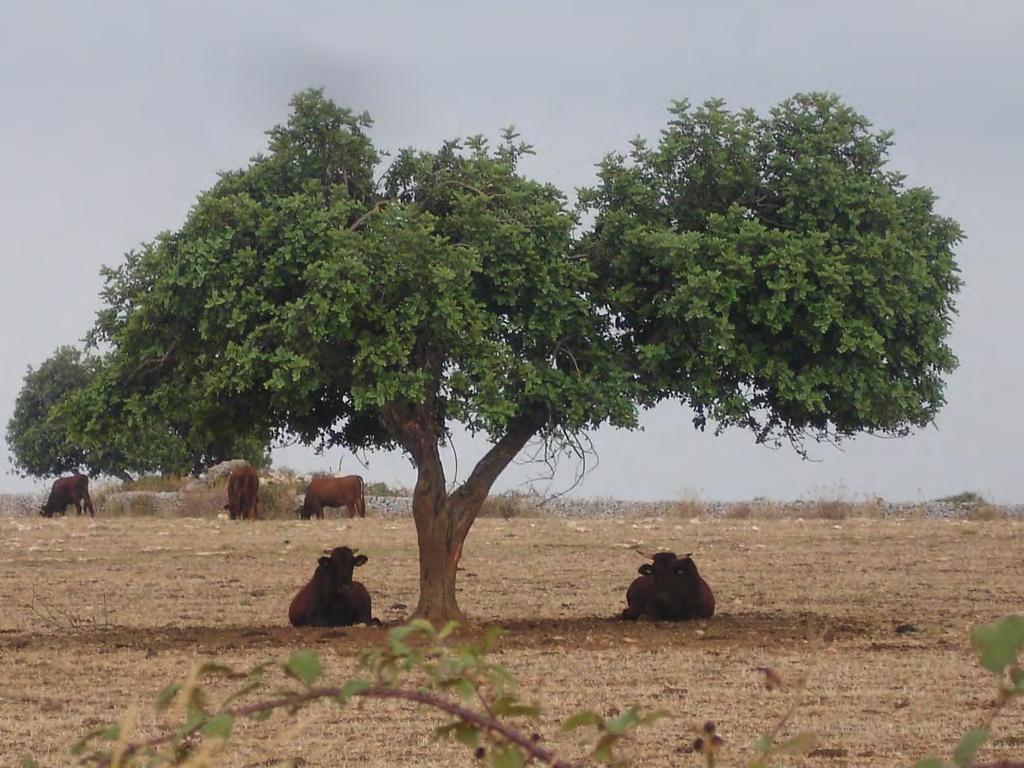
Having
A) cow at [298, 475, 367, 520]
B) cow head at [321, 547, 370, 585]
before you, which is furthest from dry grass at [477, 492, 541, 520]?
cow head at [321, 547, 370, 585]

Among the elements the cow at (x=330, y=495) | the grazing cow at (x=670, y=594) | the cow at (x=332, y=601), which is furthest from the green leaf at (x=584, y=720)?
the cow at (x=330, y=495)

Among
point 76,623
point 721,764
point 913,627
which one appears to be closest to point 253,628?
point 76,623

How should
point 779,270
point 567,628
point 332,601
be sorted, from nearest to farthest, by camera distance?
point 779,270
point 567,628
point 332,601

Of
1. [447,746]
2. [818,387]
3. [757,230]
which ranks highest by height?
[757,230]

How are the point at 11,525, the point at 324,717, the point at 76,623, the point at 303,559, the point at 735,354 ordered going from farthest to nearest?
1. the point at 11,525
2. the point at 303,559
3. the point at 76,623
4. the point at 735,354
5. the point at 324,717

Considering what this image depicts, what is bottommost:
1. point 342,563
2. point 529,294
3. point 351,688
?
point 342,563

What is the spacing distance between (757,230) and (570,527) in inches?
701

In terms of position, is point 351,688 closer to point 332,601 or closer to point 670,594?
point 332,601

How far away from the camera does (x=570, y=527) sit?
32438mm

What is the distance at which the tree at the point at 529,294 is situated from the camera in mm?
14531

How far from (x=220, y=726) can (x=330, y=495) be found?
37.6 metres

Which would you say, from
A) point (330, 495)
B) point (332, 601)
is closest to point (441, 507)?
point (332, 601)

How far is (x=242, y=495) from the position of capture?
38.2m

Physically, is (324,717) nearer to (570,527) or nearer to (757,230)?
(757,230)
